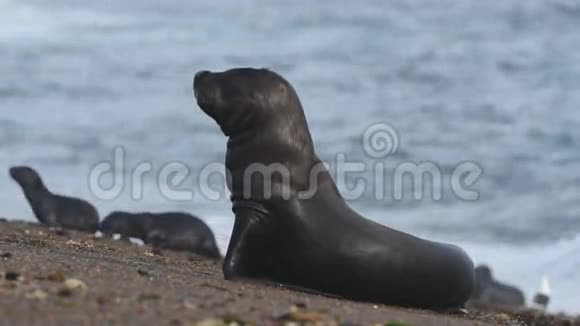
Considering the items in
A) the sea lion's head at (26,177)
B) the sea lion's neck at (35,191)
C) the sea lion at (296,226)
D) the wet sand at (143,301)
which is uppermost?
the sea lion's head at (26,177)

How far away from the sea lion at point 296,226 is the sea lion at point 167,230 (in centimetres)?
1097

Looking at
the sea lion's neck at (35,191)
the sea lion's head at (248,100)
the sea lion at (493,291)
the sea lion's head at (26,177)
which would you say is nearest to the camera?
the sea lion's head at (248,100)

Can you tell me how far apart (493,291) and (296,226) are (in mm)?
16528

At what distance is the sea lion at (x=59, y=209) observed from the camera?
22484mm

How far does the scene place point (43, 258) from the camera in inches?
350

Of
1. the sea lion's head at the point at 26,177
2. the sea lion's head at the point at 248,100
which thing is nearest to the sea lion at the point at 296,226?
the sea lion's head at the point at 248,100

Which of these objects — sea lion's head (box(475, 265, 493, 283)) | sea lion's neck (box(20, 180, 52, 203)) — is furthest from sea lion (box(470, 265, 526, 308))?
sea lion's neck (box(20, 180, 52, 203))

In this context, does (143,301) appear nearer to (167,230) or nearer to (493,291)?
(167,230)

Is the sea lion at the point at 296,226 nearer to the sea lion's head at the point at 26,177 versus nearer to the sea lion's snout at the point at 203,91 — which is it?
the sea lion's snout at the point at 203,91

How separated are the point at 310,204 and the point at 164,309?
10.3 ft

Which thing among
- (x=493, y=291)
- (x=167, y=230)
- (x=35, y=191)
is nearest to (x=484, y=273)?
(x=493, y=291)

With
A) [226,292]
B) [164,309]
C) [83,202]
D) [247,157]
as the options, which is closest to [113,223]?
[83,202]

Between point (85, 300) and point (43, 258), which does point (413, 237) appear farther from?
point (85, 300)

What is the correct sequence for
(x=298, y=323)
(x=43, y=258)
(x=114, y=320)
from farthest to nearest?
(x=43, y=258) → (x=298, y=323) → (x=114, y=320)
